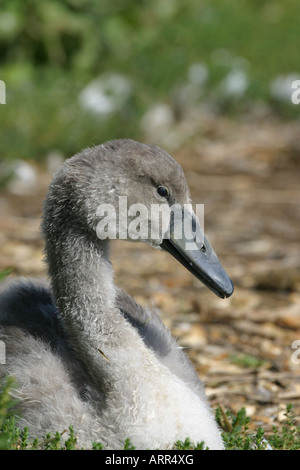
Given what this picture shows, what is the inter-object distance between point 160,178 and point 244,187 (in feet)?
16.6

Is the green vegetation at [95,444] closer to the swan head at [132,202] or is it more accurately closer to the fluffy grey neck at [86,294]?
the fluffy grey neck at [86,294]

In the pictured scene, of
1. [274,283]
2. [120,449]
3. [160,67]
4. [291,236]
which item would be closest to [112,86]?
[160,67]

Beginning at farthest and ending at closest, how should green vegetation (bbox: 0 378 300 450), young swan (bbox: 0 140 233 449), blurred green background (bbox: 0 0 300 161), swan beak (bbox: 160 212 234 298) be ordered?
blurred green background (bbox: 0 0 300 161) < swan beak (bbox: 160 212 234 298) < young swan (bbox: 0 140 233 449) < green vegetation (bbox: 0 378 300 450)

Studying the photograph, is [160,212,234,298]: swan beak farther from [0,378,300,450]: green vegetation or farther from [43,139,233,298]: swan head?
[0,378,300,450]: green vegetation

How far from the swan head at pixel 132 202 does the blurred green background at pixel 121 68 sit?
443 cm

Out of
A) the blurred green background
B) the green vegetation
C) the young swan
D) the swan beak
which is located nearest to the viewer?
the green vegetation

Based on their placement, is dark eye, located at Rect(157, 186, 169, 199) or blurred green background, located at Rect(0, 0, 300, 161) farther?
blurred green background, located at Rect(0, 0, 300, 161)

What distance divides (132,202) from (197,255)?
1.20 ft

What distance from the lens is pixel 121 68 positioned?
9.83 m

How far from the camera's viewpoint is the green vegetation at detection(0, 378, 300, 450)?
9.84ft

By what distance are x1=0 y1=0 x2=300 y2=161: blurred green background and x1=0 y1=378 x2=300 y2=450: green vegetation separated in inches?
181

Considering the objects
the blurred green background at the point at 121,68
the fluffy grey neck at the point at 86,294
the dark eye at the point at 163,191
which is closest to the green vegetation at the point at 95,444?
the fluffy grey neck at the point at 86,294

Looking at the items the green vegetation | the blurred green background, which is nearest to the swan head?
the green vegetation

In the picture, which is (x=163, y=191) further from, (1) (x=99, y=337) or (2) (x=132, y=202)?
(1) (x=99, y=337)
